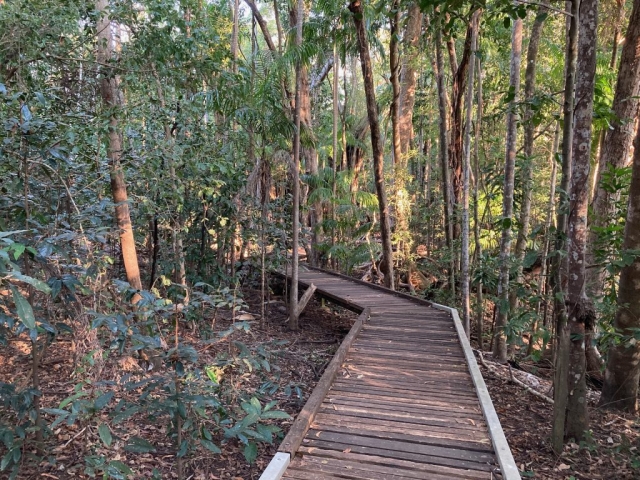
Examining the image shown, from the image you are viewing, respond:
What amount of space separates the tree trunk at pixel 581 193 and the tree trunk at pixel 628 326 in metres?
0.70

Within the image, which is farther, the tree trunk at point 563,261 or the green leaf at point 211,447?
the tree trunk at point 563,261

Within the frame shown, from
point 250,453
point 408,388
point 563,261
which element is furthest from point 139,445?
point 563,261

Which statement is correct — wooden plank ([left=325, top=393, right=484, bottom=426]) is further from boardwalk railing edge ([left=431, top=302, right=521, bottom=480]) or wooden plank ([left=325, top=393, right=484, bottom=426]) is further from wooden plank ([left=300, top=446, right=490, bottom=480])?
wooden plank ([left=300, top=446, right=490, bottom=480])

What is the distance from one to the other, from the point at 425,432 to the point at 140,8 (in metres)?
5.15

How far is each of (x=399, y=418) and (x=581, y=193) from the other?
2606mm

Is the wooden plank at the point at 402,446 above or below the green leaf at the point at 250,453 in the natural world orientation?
below

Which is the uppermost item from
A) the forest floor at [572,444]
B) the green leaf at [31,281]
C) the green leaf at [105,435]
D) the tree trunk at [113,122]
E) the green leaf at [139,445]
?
the tree trunk at [113,122]

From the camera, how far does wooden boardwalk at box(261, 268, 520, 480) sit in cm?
314

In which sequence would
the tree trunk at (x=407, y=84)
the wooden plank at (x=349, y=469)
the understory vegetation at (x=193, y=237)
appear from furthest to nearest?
the tree trunk at (x=407, y=84) < the wooden plank at (x=349, y=469) < the understory vegetation at (x=193, y=237)

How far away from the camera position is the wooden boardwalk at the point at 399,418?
3.14 metres

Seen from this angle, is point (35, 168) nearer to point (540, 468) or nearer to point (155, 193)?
point (155, 193)

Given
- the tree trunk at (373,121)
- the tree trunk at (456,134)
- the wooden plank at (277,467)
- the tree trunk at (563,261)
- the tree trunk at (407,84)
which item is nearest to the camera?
the wooden plank at (277,467)

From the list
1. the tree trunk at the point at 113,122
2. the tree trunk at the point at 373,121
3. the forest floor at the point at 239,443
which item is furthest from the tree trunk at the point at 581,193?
the tree trunk at the point at 373,121

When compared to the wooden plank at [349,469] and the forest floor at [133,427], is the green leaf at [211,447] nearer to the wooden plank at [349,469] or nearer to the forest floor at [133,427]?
the forest floor at [133,427]
